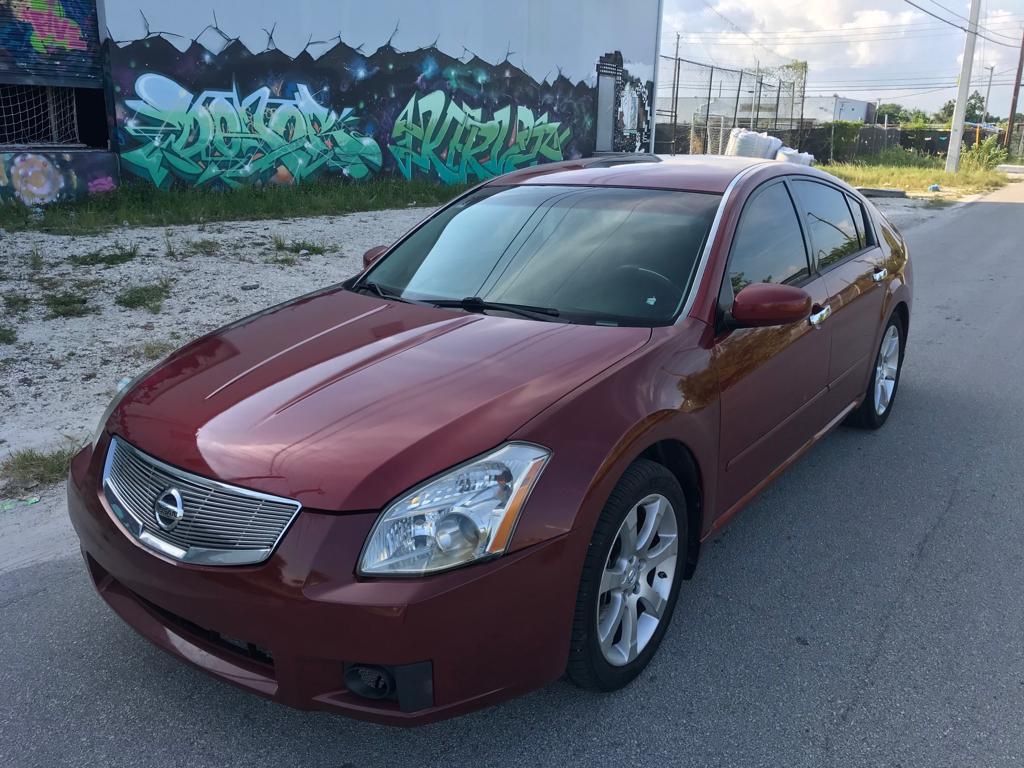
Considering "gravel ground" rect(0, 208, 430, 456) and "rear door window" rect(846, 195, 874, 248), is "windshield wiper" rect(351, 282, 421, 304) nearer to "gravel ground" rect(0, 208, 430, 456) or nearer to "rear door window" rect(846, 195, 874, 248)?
"gravel ground" rect(0, 208, 430, 456)

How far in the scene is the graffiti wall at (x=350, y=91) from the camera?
13.2 meters

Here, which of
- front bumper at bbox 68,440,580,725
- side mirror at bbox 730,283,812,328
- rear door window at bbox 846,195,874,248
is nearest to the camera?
front bumper at bbox 68,440,580,725

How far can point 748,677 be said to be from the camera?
289cm

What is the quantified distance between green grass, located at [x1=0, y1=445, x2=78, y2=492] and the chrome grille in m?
1.95

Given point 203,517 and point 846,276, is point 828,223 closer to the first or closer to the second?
point 846,276

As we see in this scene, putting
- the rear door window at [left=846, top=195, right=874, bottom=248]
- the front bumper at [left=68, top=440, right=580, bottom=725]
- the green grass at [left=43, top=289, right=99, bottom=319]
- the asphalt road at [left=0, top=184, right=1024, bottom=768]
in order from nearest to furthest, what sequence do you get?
the front bumper at [left=68, top=440, right=580, bottom=725]
the asphalt road at [left=0, top=184, right=1024, bottom=768]
the rear door window at [left=846, top=195, right=874, bottom=248]
the green grass at [left=43, top=289, right=99, bottom=319]

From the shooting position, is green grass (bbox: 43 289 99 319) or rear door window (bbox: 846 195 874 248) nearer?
rear door window (bbox: 846 195 874 248)

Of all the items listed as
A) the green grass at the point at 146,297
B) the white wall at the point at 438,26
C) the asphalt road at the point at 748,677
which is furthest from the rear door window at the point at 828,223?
the white wall at the point at 438,26

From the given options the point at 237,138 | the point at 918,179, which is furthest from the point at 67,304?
the point at 918,179

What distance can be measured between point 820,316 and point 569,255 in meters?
1.25

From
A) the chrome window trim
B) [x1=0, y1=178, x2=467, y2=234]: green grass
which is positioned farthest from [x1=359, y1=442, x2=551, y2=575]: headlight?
[x1=0, y1=178, x2=467, y2=234]: green grass

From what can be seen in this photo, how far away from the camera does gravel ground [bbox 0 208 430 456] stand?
17.5 ft

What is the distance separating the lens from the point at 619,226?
362 cm

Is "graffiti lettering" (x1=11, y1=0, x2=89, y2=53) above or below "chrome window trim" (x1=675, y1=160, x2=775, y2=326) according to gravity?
above
